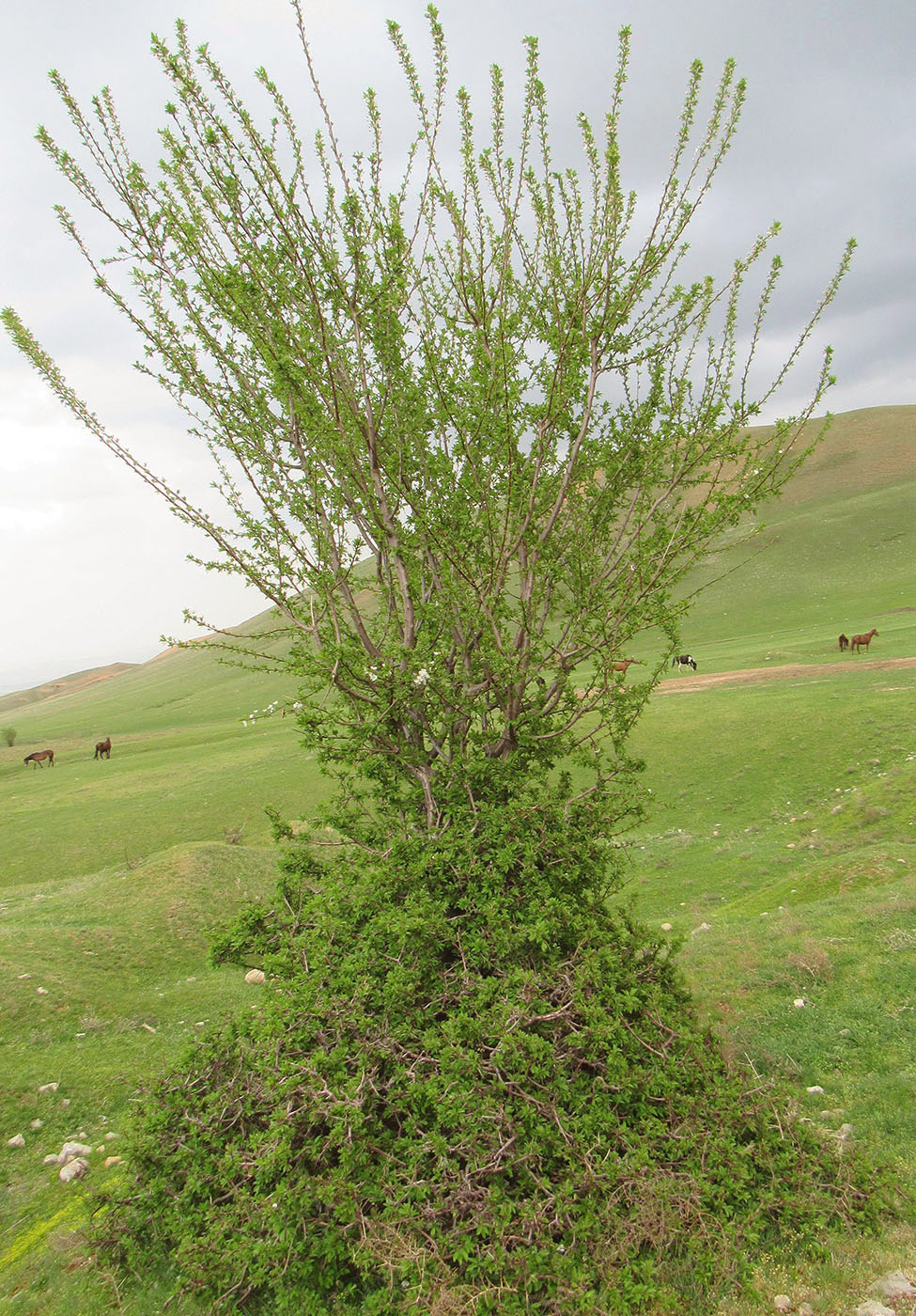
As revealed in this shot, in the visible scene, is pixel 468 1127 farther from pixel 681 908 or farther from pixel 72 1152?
pixel 681 908

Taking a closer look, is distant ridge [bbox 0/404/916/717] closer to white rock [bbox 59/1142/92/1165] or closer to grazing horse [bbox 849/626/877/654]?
grazing horse [bbox 849/626/877/654]

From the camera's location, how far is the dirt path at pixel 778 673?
1153 inches

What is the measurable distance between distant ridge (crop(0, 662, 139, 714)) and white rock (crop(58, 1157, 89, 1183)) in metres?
137

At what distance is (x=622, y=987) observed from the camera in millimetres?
5836

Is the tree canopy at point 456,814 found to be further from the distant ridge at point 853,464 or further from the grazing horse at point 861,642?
the distant ridge at point 853,464

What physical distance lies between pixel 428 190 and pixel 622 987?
7863 millimetres

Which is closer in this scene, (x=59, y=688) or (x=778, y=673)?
(x=778, y=673)

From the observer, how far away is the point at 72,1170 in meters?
6.47

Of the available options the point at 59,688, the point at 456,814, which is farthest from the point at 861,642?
the point at 59,688

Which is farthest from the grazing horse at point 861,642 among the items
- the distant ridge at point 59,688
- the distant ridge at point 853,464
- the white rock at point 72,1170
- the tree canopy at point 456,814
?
the distant ridge at point 59,688

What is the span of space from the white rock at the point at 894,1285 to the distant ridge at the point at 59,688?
5634 inches

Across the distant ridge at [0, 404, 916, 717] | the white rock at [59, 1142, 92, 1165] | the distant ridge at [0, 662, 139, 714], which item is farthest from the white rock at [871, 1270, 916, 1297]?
the distant ridge at [0, 662, 139, 714]

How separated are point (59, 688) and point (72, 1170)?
157106mm

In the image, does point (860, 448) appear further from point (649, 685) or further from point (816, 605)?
point (649, 685)
